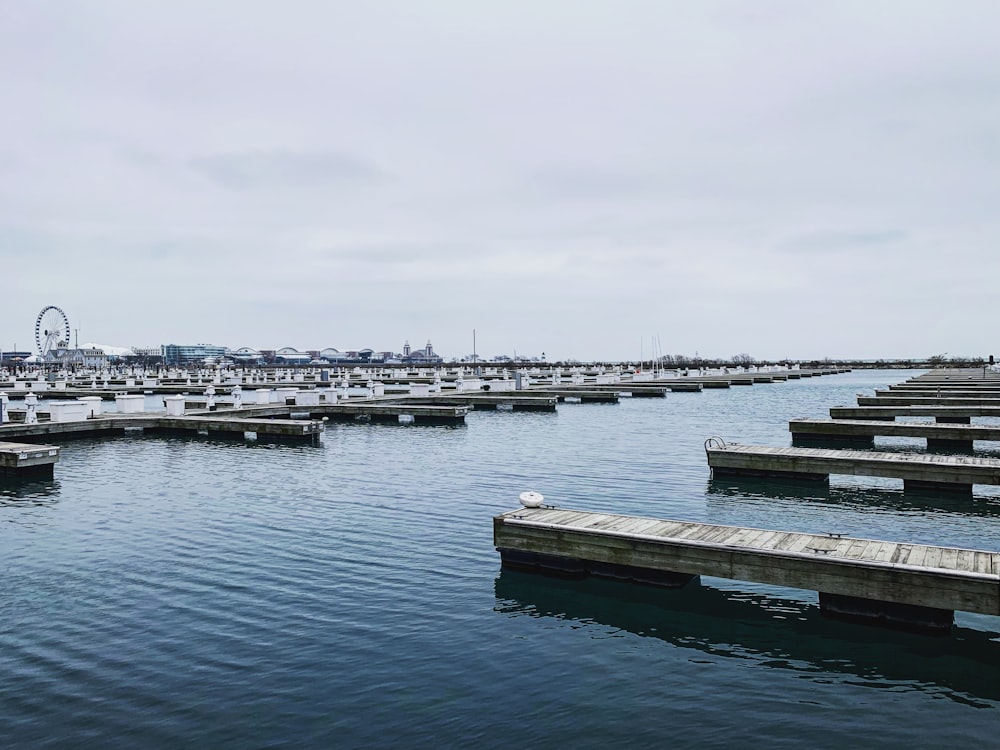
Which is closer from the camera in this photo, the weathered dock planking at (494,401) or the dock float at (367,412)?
the dock float at (367,412)

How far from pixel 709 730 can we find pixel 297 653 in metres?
5.02

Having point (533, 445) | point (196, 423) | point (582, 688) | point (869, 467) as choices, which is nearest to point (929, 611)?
point (582, 688)

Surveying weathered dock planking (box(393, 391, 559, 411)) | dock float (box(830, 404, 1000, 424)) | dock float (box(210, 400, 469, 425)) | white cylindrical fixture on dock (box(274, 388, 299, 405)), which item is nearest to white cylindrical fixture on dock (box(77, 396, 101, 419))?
dock float (box(210, 400, 469, 425))

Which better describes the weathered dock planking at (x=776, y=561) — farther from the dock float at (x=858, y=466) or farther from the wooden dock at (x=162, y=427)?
the wooden dock at (x=162, y=427)

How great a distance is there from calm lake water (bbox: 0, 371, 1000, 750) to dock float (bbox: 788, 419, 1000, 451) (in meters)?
10.6

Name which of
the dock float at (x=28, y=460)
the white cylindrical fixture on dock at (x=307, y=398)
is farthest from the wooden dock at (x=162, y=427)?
the dock float at (x=28, y=460)

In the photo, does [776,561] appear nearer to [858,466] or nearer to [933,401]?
[858,466]

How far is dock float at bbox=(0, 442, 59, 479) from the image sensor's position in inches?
880

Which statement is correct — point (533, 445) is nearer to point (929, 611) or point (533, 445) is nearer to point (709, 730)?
point (929, 611)

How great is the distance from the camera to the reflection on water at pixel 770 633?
29.2ft

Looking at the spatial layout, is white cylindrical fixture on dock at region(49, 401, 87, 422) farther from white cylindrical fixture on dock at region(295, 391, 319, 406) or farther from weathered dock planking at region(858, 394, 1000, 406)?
weathered dock planking at region(858, 394, 1000, 406)

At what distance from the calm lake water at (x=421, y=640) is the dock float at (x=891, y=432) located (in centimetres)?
1058

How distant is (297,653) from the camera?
30.7 ft

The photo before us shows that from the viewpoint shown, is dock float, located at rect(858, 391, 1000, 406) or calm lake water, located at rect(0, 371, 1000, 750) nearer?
calm lake water, located at rect(0, 371, 1000, 750)
